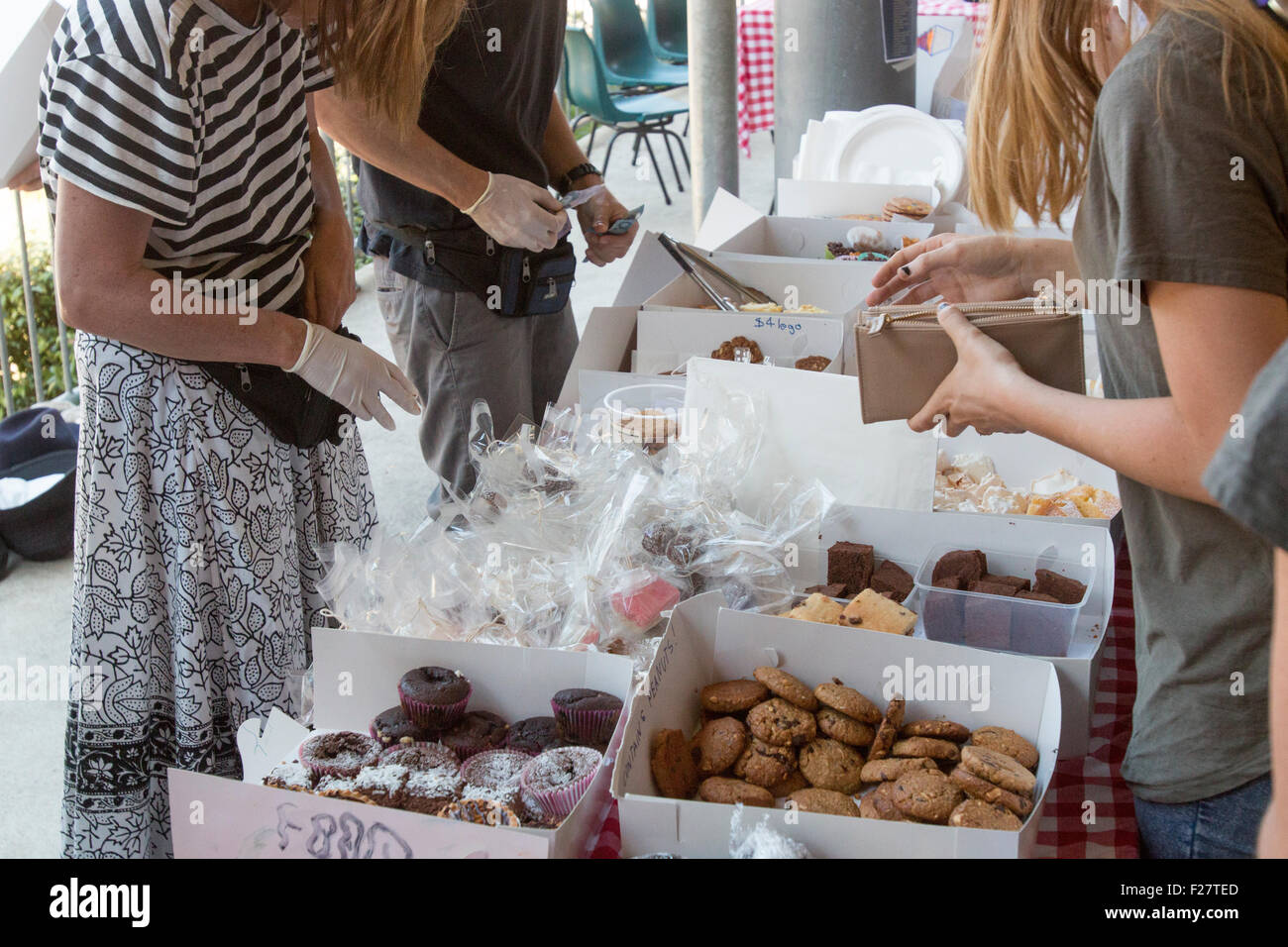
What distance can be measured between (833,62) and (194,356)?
138 inches

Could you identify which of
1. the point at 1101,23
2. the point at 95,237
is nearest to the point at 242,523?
the point at 95,237

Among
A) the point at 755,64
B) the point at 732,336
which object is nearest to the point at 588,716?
the point at 732,336

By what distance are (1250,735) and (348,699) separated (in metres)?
1.10

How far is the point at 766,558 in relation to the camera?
1758mm

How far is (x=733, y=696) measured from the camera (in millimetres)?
1425

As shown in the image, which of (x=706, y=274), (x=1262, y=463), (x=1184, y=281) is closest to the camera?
(x=1262, y=463)

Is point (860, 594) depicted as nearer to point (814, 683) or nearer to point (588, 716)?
point (814, 683)

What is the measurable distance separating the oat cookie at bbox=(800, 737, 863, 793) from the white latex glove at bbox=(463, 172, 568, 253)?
1527mm

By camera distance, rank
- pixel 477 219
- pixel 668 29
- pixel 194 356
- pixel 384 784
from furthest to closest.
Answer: pixel 668 29
pixel 477 219
pixel 194 356
pixel 384 784

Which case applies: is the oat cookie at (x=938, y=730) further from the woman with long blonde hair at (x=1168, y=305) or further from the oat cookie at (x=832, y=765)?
the woman with long blonde hair at (x=1168, y=305)

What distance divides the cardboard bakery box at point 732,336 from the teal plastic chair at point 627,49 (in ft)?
21.7

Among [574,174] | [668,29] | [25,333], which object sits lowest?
[25,333]

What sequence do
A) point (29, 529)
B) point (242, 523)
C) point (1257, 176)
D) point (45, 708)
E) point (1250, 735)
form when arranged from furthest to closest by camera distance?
1. point (29, 529)
2. point (45, 708)
3. point (242, 523)
4. point (1250, 735)
5. point (1257, 176)
